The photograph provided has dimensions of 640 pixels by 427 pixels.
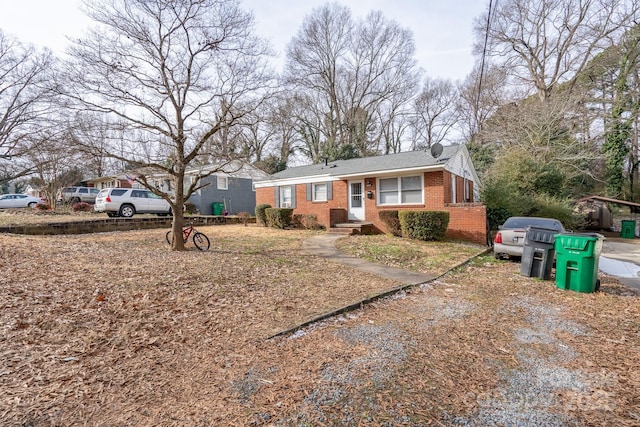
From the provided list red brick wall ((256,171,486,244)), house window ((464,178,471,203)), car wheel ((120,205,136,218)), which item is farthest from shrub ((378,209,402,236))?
car wheel ((120,205,136,218))

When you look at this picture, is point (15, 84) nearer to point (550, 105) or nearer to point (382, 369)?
point (382, 369)

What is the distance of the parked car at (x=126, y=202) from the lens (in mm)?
15867

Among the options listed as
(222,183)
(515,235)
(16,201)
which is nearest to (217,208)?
(222,183)

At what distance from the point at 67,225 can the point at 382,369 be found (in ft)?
46.4

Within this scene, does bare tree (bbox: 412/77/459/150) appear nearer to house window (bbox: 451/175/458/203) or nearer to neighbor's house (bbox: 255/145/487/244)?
neighbor's house (bbox: 255/145/487/244)

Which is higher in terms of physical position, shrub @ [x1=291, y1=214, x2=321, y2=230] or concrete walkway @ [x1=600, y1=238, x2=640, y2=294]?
shrub @ [x1=291, y1=214, x2=321, y2=230]

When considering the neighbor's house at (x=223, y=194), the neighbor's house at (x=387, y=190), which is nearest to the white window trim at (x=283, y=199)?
the neighbor's house at (x=387, y=190)

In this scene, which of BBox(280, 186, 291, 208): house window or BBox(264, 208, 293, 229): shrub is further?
BBox(280, 186, 291, 208): house window

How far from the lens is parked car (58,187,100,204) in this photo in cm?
2460

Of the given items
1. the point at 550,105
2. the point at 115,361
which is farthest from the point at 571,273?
the point at 550,105

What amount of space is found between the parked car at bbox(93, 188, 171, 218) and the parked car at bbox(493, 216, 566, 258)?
49.4 feet

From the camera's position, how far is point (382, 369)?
9.36 ft

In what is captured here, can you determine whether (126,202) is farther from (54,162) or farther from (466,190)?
(466,190)

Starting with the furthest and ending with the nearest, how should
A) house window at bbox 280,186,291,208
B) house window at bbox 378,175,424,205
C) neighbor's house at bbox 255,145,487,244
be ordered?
house window at bbox 280,186,291,208, house window at bbox 378,175,424,205, neighbor's house at bbox 255,145,487,244
